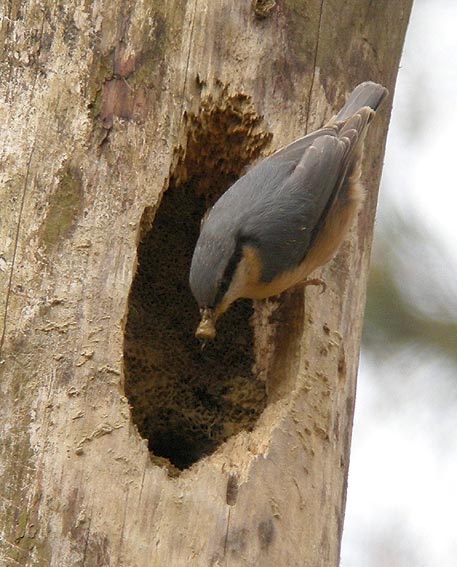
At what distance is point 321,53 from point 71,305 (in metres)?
1.18

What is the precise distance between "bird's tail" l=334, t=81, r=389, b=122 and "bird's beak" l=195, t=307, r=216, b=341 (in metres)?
0.74

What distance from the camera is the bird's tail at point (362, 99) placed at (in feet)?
10.2

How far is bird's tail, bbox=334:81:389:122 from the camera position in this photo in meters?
3.10

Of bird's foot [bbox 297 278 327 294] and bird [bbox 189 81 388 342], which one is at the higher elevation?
bird [bbox 189 81 388 342]

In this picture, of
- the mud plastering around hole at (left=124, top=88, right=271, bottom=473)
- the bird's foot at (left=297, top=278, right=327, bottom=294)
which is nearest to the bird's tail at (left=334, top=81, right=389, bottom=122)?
the mud plastering around hole at (left=124, top=88, right=271, bottom=473)

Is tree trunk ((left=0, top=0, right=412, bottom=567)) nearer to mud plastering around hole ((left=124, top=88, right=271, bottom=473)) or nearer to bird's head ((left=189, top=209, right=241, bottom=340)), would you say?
mud plastering around hole ((left=124, top=88, right=271, bottom=473))

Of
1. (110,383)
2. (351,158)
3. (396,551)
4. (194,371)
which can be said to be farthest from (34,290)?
(396,551)

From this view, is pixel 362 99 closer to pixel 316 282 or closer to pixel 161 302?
pixel 316 282

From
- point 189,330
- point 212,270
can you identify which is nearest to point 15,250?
point 212,270

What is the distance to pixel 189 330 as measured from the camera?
3408 mm

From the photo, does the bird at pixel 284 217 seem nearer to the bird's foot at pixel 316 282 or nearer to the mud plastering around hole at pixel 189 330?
the bird's foot at pixel 316 282

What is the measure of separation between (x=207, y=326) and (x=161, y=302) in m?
0.35

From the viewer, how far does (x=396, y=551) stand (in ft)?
16.0

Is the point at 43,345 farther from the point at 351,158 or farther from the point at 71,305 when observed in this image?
the point at 351,158
